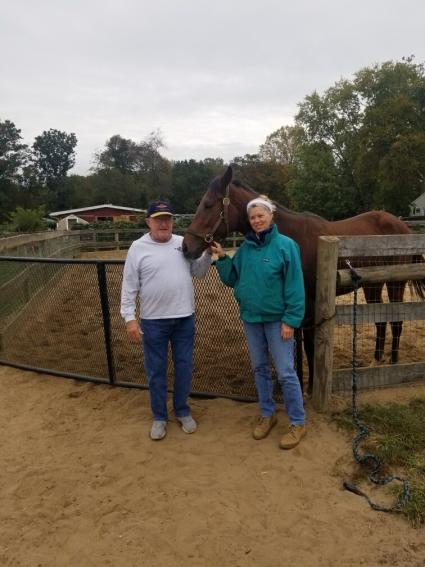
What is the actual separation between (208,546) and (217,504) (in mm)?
317

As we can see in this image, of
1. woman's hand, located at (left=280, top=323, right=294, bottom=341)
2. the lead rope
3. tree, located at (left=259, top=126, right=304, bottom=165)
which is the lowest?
the lead rope

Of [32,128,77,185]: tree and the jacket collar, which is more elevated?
[32,128,77,185]: tree

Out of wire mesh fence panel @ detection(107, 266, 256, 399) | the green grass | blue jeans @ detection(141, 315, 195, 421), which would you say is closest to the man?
blue jeans @ detection(141, 315, 195, 421)

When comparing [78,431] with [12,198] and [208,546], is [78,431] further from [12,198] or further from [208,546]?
[12,198]

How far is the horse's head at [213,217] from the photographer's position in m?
3.31

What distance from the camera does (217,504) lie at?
266 centimetres

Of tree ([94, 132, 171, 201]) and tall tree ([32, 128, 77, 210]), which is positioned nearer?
tree ([94, 132, 171, 201])

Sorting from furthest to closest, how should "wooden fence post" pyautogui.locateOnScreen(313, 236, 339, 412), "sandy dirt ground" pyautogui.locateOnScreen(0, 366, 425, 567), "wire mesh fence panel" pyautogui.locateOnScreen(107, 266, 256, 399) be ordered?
"wire mesh fence panel" pyautogui.locateOnScreen(107, 266, 256, 399) < "wooden fence post" pyautogui.locateOnScreen(313, 236, 339, 412) < "sandy dirt ground" pyautogui.locateOnScreen(0, 366, 425, 567)

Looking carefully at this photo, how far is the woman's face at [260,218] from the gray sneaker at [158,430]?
1657 mm

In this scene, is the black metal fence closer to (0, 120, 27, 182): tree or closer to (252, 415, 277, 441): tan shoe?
(252, 415, 277, 441): tan shoe

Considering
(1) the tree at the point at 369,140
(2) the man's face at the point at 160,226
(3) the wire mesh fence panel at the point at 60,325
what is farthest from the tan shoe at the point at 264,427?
(1) the tree at the point at 369,140

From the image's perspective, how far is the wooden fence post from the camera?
11.2 ft

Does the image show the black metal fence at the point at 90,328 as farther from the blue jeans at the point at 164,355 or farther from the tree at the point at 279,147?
the tree at the point at 279,147

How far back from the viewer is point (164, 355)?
338 centimetres
